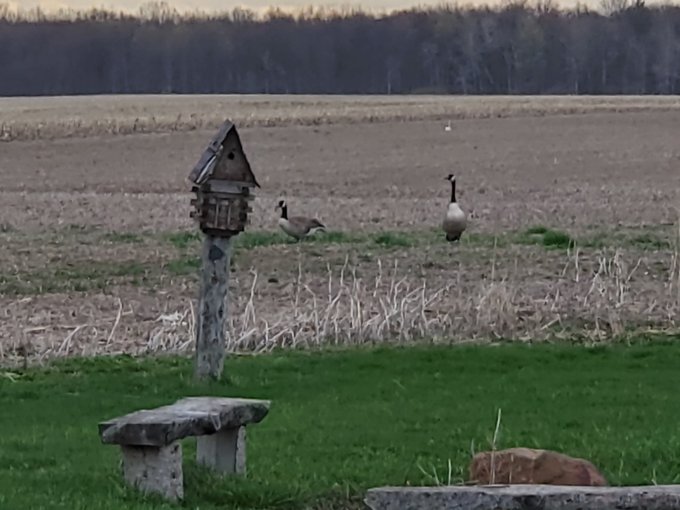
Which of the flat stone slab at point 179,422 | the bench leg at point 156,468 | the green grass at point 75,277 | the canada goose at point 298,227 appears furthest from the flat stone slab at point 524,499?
the canada goose at point 298,227

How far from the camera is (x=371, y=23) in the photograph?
137875 millimetres

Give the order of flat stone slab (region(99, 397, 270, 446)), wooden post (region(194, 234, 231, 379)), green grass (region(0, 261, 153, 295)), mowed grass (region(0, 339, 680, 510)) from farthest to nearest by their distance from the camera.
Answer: green grass (region(0, 261, 153, 295)), wooden post (region(194, 234, 231, 379)), mowed grass (region(0, 339, 680, 510)), flat stone slab (region(99, 397, 270, 446))

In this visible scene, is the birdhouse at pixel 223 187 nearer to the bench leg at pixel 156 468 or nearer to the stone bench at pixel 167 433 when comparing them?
the stone bench at pixel 167 433

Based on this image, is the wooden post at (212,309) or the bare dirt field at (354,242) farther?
the bare dirt field at (354,242)

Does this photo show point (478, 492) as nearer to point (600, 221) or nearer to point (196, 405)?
point (196, 405)

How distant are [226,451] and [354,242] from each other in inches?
534

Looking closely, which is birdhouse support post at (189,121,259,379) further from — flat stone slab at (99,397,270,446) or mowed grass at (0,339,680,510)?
flat stone slab at (99,397,270,446)

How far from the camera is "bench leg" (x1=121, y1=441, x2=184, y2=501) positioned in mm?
7379

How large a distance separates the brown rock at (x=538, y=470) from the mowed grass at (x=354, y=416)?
0.71m

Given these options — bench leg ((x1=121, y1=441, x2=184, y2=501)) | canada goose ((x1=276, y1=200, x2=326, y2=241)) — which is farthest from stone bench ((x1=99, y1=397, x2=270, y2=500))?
canada goose ((x1=276, y1=200, x2=326, y2=241))

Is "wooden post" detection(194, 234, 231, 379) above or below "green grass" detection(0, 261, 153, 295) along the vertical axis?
above

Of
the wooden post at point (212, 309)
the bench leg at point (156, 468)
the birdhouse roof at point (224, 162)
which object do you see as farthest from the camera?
the wooden post at point (212, 309)

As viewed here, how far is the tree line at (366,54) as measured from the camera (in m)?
120

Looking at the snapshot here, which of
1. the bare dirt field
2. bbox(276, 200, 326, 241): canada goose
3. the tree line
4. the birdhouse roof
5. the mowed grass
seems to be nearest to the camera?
the mowed grass
